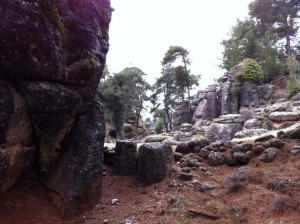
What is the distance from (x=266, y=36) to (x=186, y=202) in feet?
117

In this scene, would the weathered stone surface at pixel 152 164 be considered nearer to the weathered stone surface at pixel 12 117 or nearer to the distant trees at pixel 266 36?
the weathered stone surface at pixel 12 117

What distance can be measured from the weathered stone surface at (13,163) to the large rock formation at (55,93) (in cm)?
3

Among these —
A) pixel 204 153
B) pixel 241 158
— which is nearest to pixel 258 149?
pixel 241 158

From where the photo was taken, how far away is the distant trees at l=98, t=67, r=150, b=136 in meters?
33.5

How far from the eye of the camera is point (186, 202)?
8.52 meters

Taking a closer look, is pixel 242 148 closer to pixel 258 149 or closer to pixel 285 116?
pixel 258 149

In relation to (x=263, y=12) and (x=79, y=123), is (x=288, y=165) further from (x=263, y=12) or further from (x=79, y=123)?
(x=263, y=12)

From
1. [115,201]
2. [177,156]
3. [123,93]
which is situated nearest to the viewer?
[115,201]

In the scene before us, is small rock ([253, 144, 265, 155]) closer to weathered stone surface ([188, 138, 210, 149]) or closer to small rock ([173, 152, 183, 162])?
weathered stone surface ([188, 138, 210, 149])

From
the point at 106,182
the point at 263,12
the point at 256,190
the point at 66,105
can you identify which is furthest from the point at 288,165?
the point at 263,12

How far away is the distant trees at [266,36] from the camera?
36.6 metres

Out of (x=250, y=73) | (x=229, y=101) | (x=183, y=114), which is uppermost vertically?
(x=250, y=73)

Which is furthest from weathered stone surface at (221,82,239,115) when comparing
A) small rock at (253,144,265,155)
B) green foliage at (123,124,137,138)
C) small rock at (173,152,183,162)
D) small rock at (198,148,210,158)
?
small rock at (173,152,183,162)

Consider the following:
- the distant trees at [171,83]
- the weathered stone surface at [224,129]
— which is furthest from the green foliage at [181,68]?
the weathered stone surface at [224,129]
